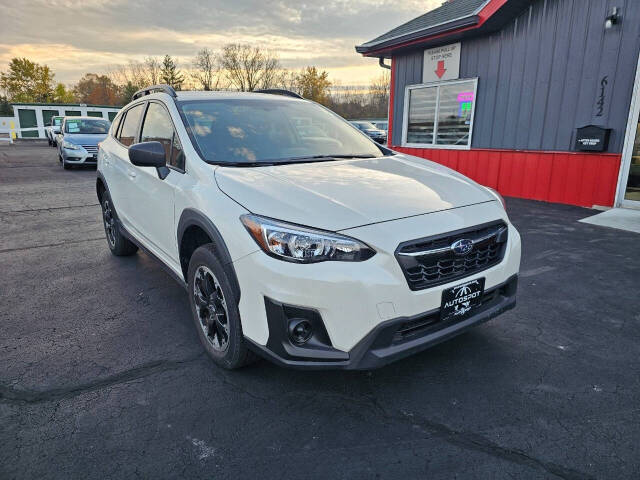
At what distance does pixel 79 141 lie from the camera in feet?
45.0

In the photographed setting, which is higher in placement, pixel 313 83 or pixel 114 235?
pixel 313 83

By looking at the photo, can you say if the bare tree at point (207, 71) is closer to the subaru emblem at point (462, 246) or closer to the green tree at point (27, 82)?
the green tree at point (27, 82)

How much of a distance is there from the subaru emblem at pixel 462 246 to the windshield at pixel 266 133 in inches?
51.5

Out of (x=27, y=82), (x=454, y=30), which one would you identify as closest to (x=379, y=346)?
(x=454, y=30)

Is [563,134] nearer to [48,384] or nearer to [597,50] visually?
[597,50]

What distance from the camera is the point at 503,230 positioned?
8.36ft

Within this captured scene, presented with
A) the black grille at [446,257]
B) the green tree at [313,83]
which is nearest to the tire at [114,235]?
the black grille at [446,257]

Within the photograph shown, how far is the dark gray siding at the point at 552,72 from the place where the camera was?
691 centimetres

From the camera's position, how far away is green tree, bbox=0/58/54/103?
182 feet

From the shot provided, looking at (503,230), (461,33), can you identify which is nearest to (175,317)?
(503,230)

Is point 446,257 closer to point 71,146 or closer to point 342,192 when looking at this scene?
point 342,192

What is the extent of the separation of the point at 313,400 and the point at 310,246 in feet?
3.06

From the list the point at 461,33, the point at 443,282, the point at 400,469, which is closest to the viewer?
the point at 400,469

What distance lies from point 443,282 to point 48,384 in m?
2.38
